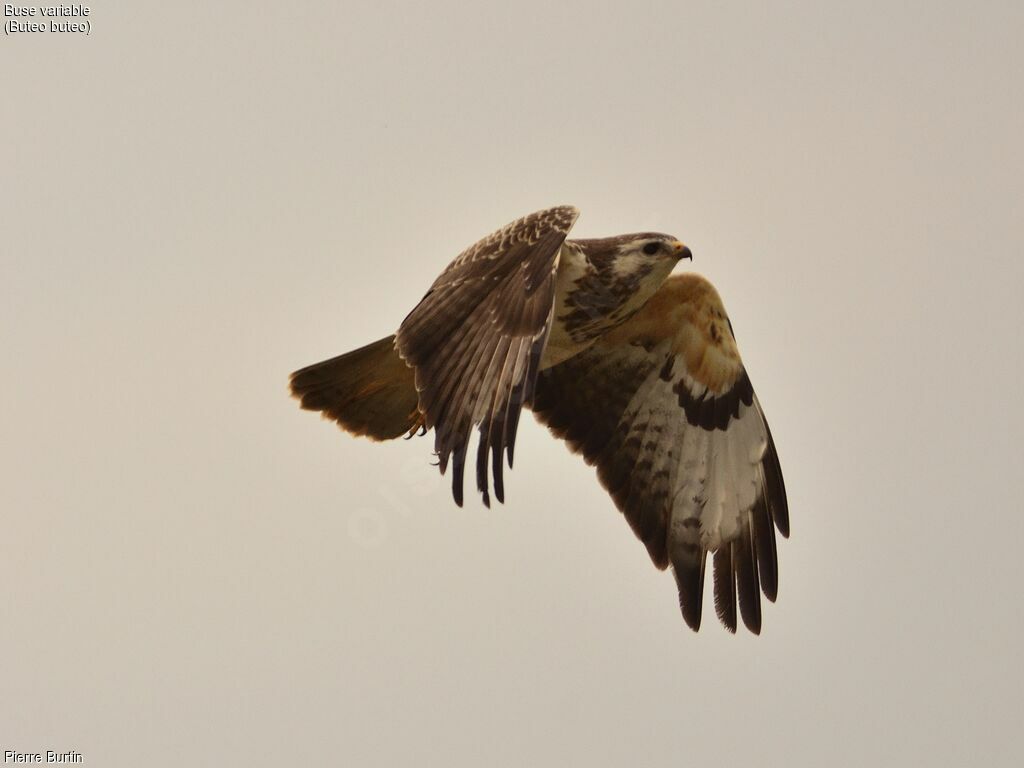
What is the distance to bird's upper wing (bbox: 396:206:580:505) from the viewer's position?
781 centimetres

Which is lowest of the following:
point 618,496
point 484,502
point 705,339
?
point 484,502

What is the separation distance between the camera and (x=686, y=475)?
1059cm

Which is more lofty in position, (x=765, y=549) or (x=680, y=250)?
(x=680, y=250)

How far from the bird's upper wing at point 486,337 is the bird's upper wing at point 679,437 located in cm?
169

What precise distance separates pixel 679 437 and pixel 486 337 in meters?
2.72

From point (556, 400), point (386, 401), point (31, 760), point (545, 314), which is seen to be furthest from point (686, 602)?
point (31, 760)

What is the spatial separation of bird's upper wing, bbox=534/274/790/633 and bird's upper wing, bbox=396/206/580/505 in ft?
5.54

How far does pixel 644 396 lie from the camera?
10.7 m

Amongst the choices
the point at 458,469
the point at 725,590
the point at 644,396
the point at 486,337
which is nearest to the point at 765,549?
the point at 725,590

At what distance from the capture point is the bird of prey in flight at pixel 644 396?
930 centimetres

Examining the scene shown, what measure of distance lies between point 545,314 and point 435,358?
55 centimetres

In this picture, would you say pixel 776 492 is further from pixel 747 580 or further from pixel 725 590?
pixel 725 590

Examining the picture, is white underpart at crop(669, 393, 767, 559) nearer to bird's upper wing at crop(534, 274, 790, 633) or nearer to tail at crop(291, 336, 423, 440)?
bird's upper wing at crop(534, 274, 790, 633)

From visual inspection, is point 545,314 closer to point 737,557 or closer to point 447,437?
point 447,437
